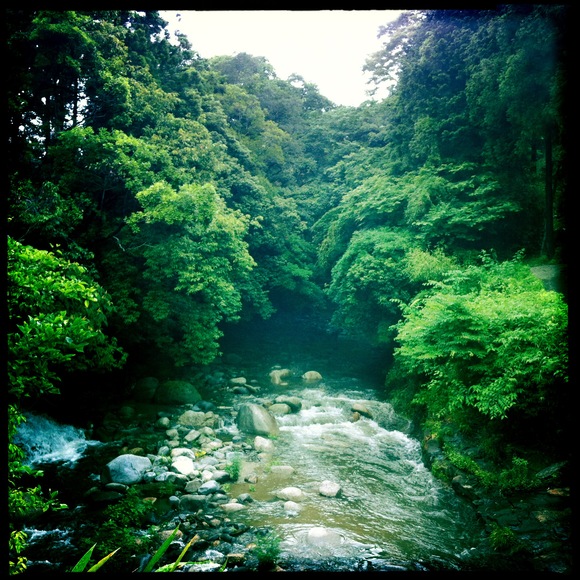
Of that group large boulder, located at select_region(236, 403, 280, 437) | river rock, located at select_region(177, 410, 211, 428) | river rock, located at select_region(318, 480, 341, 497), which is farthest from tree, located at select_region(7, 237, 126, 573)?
river rock, located at select_region(177, 410, 211, 428)

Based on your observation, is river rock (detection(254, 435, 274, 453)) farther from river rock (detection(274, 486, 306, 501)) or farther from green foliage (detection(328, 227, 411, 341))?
green foliage (detection(328, 227, 411, 341))

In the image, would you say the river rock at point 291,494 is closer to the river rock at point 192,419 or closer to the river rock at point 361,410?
the river rock at point 192,419

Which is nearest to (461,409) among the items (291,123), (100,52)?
(100,52)

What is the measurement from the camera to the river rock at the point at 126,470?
24.2 feet

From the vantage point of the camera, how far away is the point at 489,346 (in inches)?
261

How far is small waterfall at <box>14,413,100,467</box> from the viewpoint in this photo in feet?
26.9

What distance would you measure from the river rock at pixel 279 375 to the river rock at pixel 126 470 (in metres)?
6.67

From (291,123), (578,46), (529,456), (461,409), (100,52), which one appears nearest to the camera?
(578,46)

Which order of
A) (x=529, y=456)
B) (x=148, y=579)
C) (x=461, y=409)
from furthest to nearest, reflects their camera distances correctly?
1. (x=461, y=409)
2. (x=529, y=456)
3. (x=148, y=579)

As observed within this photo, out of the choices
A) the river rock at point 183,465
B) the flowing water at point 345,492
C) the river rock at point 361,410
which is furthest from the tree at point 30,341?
the river rock at point 361,410

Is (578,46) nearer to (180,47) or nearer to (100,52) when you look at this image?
(100,52)

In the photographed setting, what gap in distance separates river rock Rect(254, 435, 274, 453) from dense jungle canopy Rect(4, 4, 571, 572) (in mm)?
3899

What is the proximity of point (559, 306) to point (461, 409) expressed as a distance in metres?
2.99

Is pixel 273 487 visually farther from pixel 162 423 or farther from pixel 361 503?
pixel 162 423
